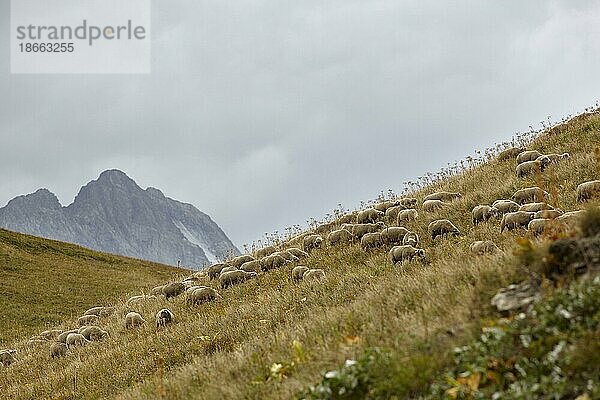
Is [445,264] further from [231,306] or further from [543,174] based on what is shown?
[543,174]

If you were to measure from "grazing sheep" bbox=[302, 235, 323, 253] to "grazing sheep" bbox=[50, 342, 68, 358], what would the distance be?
7.47 m

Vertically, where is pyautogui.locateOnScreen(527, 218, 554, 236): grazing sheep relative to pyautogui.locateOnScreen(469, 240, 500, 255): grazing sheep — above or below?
above

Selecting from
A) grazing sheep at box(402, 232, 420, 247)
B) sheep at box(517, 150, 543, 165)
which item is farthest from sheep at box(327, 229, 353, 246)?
sheep at box(517, 150, 543, 165)

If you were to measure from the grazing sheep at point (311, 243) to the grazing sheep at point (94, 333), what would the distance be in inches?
250

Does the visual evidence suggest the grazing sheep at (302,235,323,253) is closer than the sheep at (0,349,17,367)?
Yes

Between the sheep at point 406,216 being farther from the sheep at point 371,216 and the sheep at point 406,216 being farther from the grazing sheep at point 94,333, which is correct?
the grazing sheep at point 94,333

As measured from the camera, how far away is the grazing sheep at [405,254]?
11.2m

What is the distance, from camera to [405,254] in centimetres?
1141

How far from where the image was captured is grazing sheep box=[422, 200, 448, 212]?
15.8m

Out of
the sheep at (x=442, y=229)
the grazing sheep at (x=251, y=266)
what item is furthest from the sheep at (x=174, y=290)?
the sheep at (x=442, y=229)

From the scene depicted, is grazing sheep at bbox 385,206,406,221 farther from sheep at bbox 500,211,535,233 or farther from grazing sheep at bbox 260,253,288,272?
sheep at bbox 500,211,535,233

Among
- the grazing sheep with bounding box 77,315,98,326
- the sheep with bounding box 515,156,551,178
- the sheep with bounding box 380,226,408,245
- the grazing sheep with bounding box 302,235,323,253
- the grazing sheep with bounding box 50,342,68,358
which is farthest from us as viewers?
the grazing sheep with bounding box 77,315,98,326

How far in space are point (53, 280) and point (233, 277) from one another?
24.4 m

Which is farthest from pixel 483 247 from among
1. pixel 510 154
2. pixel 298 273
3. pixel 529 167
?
pixel 510 154
